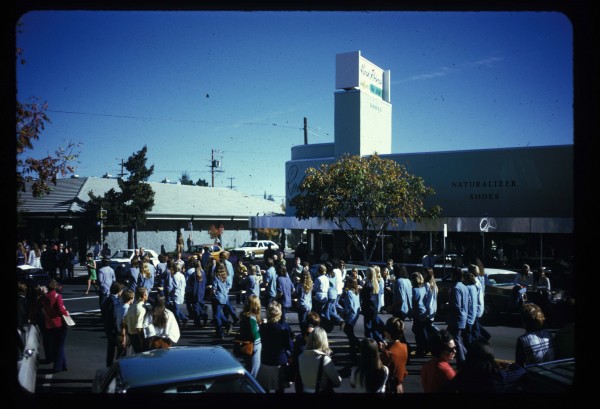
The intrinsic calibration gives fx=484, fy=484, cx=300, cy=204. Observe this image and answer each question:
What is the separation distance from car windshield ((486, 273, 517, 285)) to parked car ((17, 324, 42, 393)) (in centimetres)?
1134

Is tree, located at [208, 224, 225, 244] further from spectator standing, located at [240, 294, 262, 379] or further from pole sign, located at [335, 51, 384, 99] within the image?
spectator standing, located at [240, 294, 262, 379]

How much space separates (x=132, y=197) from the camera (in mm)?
25781

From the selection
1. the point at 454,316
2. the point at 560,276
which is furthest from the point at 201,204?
the point at 454,316

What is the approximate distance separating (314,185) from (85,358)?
14.1 metres

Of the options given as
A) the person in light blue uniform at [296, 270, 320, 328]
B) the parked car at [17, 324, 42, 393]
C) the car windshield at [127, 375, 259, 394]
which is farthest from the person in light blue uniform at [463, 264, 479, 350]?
the parked car at [17, 324, 42, 393]

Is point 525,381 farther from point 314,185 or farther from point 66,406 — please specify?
point 314,185

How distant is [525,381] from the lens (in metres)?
3.89

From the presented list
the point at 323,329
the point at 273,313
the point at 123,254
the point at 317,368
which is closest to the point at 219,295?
the point at 273,313

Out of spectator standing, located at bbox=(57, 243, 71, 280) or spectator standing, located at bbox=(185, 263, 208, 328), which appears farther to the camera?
spectator standing, located at bbox=(57, 243, 71, 280)

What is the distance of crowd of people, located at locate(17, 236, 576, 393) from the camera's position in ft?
15.0

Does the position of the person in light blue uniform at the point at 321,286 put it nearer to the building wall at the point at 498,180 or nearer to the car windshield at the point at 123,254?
the car windshield at the point at 123,254

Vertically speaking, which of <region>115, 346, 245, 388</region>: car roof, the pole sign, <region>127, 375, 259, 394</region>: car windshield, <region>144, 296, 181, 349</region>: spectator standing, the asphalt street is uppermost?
the pole sign

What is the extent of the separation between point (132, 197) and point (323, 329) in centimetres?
2157

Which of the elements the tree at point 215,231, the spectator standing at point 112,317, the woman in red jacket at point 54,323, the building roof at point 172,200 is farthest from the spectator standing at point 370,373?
the tree at point 215,231
